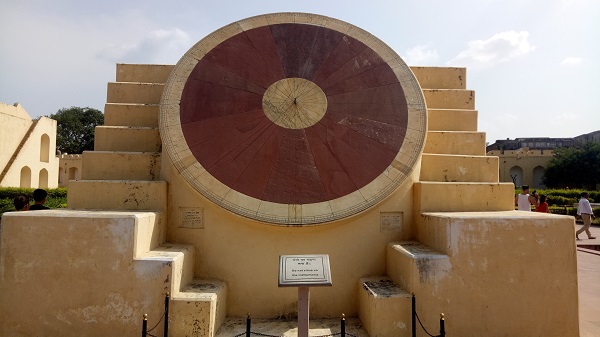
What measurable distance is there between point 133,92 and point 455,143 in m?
5.27

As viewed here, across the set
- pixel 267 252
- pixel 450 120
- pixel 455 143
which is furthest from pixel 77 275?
pixel 450 120

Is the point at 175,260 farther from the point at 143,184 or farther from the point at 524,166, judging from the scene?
the point at 524,166

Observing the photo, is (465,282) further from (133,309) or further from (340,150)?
(133,309)

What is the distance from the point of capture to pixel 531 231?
4801mm

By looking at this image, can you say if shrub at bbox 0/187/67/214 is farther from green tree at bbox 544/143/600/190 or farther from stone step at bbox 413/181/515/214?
green tree at bbox 544/143/600/190

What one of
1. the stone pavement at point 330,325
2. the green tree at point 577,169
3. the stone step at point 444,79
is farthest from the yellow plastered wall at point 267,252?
the green tree at point 577,169

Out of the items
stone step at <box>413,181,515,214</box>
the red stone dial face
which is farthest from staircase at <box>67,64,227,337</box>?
stone step at <box>413,181,515,214</box>

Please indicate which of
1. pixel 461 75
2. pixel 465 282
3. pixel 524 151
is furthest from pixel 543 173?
pixel 465 282

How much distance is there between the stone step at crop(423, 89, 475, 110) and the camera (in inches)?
276

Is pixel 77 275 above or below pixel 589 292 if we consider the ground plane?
above

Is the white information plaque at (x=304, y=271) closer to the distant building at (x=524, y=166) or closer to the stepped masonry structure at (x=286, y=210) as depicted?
the stepped masonry structure at (x=286, y=210)

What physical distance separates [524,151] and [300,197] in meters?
44.5

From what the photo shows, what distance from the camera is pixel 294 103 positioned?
596 cm

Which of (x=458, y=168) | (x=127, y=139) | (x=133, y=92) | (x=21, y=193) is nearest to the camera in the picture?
(x=458, y=168)
